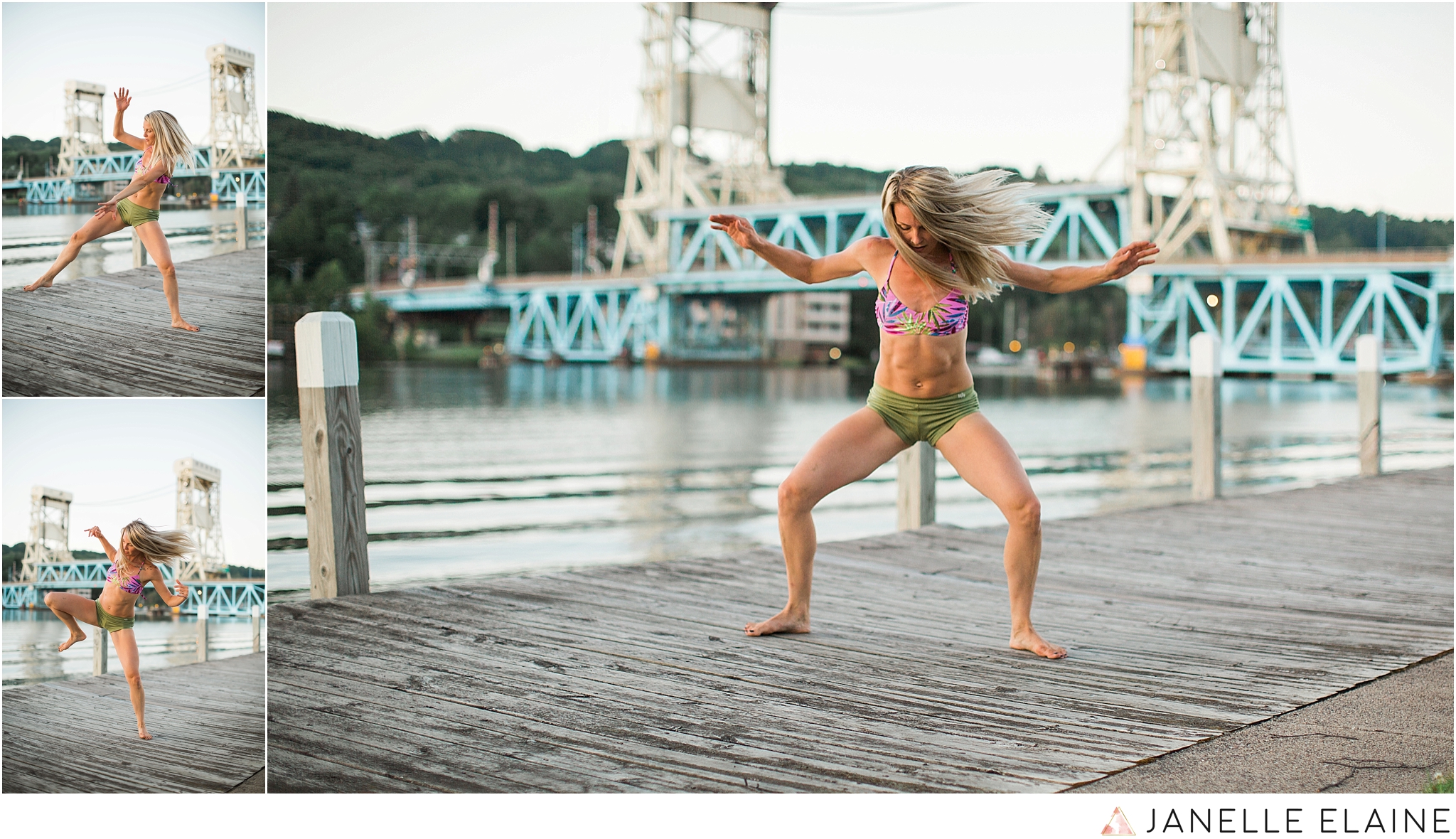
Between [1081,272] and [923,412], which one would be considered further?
[923,412]

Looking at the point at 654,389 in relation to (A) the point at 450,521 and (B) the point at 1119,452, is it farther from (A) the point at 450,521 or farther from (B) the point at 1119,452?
(A) the point at 450,521

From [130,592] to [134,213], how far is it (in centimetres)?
88

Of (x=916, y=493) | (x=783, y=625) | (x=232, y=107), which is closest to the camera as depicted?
(x=232, y=107)

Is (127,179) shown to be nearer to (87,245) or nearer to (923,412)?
(87,245)

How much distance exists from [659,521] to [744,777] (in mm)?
7412

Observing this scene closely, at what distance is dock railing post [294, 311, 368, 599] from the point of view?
3.67m

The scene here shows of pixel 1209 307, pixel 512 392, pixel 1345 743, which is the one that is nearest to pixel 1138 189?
pixel 1209 307

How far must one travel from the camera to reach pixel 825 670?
3166 mm

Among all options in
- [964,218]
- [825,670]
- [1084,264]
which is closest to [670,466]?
[825,670]

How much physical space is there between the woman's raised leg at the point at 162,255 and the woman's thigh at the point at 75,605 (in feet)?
2.12

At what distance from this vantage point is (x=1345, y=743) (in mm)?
2607

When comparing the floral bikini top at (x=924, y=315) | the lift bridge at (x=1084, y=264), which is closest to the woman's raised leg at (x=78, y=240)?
the floral bikini top at (x=924, y=315)
